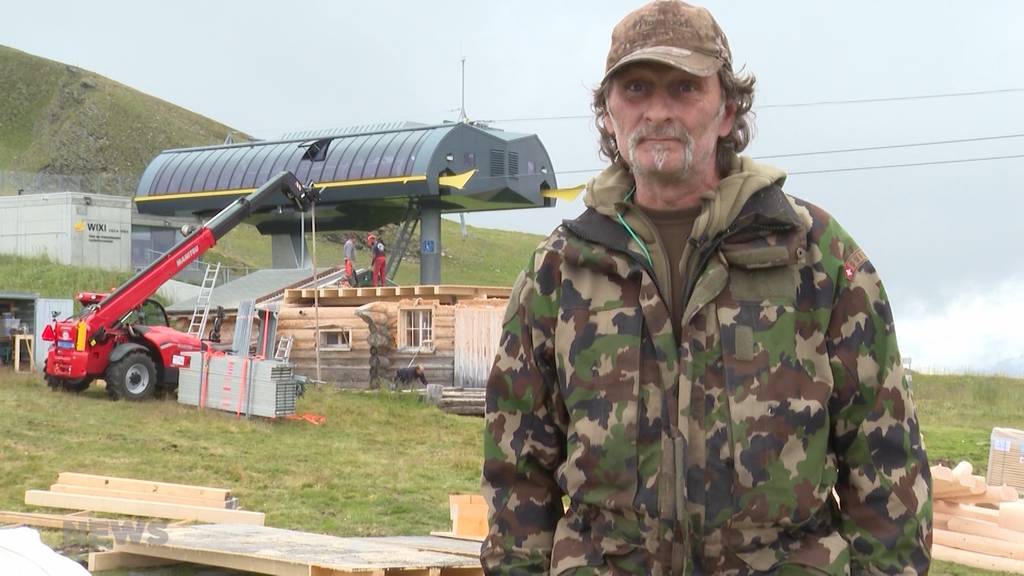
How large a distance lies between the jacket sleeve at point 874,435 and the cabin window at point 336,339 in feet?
78.3

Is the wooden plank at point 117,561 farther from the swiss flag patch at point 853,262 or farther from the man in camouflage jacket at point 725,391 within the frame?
the swiss flag patch at point 853,262

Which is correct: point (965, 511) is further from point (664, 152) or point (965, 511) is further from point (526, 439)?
point (664, 152)

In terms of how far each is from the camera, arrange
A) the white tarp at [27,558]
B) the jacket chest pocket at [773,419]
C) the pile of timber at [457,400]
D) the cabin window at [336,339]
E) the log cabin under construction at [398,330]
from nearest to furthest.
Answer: the jacket chest pocket at [773,419], the white tarp at [27,558], the pile of timber at [457,400], the log cabin under construction at [398,330], the cabin window at [336,339]

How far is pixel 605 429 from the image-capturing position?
118 inches

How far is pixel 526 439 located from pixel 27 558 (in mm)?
1739

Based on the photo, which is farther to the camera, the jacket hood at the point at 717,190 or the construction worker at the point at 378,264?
the construction worker at the point at 378,264

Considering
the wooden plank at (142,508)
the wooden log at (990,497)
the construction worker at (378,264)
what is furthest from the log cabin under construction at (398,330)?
the wooden log at (990,497)

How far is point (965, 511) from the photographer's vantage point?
1116 cm

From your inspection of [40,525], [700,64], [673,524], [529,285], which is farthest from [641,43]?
[40,525]

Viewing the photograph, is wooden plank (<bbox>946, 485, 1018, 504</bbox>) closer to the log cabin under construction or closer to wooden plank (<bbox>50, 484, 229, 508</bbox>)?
wooden plank (<bbox>50, 484, 229, 508</bbox>)

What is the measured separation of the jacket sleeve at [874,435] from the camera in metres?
2.93

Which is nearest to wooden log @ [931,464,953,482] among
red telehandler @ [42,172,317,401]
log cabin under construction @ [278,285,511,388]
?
red telehandler @ [42,172,317,401]

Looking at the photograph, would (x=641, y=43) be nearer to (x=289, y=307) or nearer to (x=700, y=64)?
(x=700, y=64)

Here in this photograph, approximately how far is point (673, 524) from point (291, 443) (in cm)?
1539
